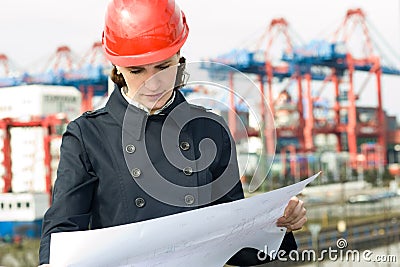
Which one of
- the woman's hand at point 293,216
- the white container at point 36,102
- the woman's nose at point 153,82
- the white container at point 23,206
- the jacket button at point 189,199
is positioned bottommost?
the white container at point 23,206

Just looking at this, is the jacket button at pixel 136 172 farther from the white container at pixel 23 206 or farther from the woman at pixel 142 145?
the white container at pixel 23 206

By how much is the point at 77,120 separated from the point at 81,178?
0.12 feet

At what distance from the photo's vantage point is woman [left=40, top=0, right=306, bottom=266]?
0.40m

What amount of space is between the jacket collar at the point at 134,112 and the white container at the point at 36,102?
803cm

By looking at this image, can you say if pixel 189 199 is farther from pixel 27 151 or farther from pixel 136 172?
pixel 27 151

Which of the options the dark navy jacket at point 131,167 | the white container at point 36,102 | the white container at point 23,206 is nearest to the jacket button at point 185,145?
the dark navy jacket at point 131,167

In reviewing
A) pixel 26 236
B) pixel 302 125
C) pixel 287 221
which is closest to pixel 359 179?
pixel 302 125

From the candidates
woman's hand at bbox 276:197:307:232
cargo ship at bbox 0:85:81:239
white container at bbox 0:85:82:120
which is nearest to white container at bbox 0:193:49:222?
cargo ship at bbox 0:85:81:239

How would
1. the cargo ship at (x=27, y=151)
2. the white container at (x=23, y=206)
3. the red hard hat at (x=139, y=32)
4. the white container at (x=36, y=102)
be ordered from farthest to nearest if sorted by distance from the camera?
the white container at (x=36, y=102) < the cargo ship at (x=27, y=151) < the white container at (x=23, y=206) < the red hard hat at (x=139, y=32)

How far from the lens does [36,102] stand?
896cm

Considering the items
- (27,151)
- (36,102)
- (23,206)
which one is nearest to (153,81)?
(23,206)

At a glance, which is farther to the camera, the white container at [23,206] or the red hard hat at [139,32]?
the white container at [23,206]

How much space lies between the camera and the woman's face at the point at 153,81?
408 millimetres

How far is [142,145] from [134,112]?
0.02m
